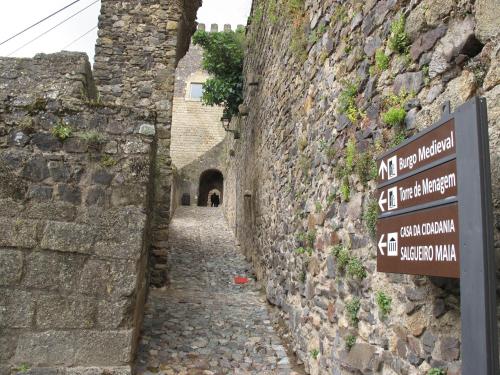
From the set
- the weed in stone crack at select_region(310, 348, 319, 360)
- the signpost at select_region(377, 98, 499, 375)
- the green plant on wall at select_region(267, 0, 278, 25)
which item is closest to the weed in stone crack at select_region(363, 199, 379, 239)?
the signpost at select_region(377, 98, 499, 375)

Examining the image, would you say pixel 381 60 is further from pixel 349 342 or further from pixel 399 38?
pixel 349 342

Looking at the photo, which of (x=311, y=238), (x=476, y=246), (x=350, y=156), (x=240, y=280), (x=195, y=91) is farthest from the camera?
(x=195, y=91)

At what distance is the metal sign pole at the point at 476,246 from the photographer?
1.39m

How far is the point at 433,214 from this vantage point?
5.86 ft

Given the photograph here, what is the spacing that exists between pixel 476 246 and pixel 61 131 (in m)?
3.49

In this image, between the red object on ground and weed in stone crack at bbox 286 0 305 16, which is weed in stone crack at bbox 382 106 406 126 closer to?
weed in stone crack at bbox 286 0 305 16

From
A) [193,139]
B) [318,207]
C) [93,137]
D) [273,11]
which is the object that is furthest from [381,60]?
[193,139]

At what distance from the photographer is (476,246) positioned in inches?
56.7

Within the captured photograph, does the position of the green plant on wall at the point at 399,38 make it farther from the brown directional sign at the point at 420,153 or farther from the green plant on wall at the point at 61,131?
the green plant on wall at the point at 61,131

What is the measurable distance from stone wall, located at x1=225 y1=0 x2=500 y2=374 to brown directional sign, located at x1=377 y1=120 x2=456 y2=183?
8.9 inches

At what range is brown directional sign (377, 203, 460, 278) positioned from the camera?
1.65 m

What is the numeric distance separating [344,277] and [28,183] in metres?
2.71

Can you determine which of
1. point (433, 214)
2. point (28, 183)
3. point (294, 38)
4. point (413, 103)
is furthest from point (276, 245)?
point (433, 214)

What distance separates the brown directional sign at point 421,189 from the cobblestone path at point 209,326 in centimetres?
252
